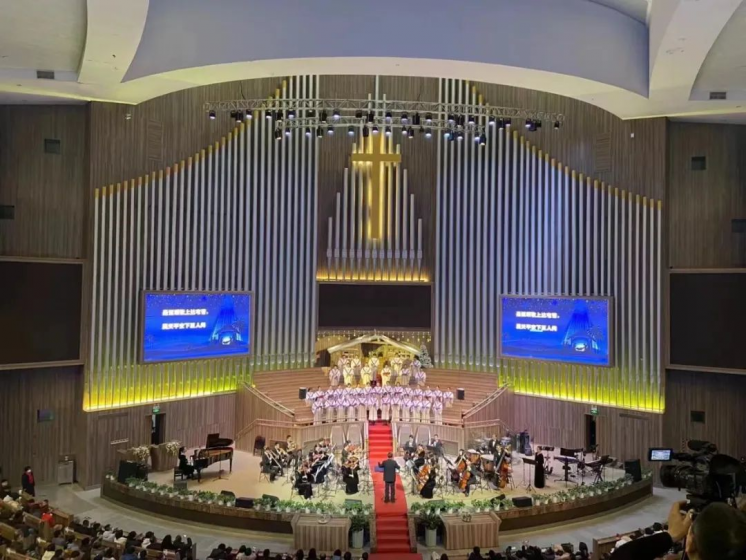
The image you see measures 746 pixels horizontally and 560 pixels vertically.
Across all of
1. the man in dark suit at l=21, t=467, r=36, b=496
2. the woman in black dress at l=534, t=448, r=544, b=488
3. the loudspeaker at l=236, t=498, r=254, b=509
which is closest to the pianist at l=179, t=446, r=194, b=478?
the loudspeaker at l=236, t=498, r=254, b=509

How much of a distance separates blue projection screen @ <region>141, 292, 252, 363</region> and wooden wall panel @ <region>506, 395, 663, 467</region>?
7.89m

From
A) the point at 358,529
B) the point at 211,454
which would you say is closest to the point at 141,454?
the point at 211,454

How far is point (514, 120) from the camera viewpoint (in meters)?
18.5

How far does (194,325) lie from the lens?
53.4ft

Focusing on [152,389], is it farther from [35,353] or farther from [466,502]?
[466,502]

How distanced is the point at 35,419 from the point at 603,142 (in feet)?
48.8

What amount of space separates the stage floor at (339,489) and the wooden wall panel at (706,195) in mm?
5470

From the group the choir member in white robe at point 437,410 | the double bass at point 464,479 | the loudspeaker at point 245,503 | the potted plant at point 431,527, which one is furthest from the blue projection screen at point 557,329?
the loudspeaker at point 245,503

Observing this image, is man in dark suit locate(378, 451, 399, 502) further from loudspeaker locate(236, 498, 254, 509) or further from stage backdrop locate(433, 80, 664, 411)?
stage backdrop locate(433, 80, 664, 411)

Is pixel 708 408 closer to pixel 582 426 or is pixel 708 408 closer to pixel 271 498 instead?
pixel 582 426

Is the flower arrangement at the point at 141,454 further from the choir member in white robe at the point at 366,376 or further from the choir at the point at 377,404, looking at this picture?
the choir member in white robe at the point at 366,376

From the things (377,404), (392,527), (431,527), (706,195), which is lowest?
→ (392,527)

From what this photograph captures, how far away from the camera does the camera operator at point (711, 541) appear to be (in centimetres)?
170

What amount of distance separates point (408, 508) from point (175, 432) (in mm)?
6763
